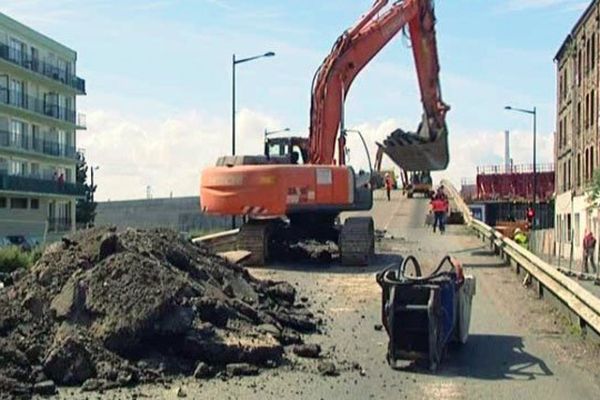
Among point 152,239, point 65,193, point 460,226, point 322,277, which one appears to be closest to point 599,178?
point 460,226

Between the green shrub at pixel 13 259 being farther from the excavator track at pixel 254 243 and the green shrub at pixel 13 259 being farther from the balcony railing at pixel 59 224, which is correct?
the balcony railing at pixel 59 224

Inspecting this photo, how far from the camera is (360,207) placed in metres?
23.4

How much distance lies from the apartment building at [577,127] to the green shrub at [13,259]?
2940cm

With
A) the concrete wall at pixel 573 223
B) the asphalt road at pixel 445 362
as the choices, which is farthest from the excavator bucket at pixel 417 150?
the concrete wall at pixel 573 223

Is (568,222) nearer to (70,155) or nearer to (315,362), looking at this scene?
(70,155)

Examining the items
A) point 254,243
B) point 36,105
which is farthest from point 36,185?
point 254,243

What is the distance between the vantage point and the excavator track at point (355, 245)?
71.7 feet

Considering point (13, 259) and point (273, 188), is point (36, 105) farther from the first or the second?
point (273, 188)

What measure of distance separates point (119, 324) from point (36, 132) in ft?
212

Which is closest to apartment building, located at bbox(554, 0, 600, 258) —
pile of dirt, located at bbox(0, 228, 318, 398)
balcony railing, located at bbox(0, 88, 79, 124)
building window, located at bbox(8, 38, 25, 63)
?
balcony railing, located at bbox(0, 88, 79, 124)

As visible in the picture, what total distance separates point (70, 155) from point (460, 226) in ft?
157

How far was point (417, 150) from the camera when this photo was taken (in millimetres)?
33531

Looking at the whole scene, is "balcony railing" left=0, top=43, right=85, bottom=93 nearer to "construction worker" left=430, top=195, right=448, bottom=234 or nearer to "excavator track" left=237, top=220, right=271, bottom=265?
"construction worker" left=430, top=195, right=448, bottom=234

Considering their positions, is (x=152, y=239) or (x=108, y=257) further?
(x=152, y=239)
